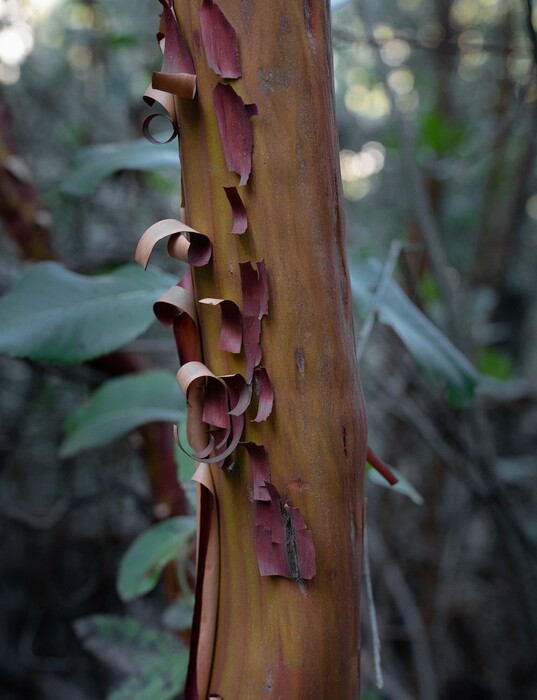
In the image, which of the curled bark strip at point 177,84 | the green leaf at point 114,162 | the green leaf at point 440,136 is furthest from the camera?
the green leaf at point 440,136

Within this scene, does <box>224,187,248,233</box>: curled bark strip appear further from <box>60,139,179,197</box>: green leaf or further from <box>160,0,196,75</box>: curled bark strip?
<box>60,139,179,197</box>: green leaf

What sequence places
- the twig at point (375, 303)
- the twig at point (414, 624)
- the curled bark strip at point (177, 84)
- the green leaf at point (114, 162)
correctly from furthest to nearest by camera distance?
the twig at point (414, 624)
the green leaf at point (114, 162)
the twig at point (375, 303)
the curled bark strip at point (177, 84)

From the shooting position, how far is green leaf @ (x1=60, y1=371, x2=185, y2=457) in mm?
735

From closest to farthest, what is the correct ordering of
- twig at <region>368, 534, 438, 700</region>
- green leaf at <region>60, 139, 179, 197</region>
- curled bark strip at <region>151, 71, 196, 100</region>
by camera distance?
1. curled bark strip at <region>151, 71, 196, 100</region>
2. green leaf at <region>60, 139, 179, 197</region>
3. twig at <region>368, 534, 438, 700</region>

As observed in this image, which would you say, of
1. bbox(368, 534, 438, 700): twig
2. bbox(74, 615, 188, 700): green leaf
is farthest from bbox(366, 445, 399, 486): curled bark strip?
bbox(368, 534, 438, 700): twig

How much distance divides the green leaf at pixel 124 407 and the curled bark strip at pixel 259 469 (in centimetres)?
41

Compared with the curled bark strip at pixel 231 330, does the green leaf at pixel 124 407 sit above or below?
below

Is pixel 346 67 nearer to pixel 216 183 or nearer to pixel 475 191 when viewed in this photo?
pixel 475 191

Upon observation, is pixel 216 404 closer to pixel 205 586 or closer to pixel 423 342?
pixel 205 586

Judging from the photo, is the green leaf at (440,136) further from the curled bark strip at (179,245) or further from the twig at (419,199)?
the curled bark strip at (179,245)

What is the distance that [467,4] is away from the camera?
242cm

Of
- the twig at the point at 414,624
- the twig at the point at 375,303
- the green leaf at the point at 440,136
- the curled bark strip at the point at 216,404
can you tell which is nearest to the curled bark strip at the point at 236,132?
the curled bark strip at the point at 216,404

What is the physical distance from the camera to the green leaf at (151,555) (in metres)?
0.60

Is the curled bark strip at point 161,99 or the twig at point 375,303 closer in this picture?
the curled bark strip at point 161,99
